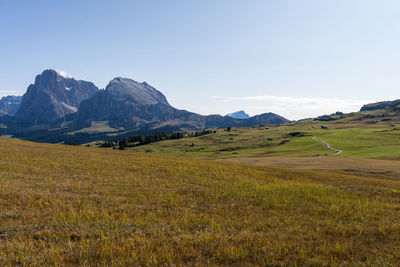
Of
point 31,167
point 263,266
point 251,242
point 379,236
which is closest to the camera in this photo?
point 263,266

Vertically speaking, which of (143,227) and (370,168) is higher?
(143,227)

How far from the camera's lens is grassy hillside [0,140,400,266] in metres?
8.98

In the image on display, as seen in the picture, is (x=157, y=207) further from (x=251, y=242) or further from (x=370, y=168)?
(x=370, y=168)

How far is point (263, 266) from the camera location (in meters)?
8.50

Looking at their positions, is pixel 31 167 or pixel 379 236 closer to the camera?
pixel 379 236

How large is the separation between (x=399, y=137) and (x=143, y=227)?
165m

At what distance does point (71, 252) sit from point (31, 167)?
20.8 metres

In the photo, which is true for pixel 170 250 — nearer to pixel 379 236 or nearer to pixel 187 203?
pixel 187 203

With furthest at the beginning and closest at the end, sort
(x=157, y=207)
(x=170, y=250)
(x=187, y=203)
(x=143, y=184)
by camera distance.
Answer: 1. (x=143, y=184)
2. (x=187, y=203)
3. (x=157, y=207)
4. (x=170, y=250)

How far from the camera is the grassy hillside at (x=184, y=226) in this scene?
29.5ft

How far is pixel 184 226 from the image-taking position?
11.9 meters

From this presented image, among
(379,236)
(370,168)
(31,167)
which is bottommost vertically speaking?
(370,168)

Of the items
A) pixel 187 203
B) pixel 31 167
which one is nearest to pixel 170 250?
pixel 187 203

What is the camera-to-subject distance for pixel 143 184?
21531 millimetres
